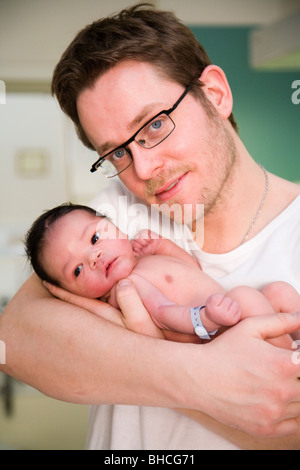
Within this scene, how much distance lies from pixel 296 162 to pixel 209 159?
1.97m

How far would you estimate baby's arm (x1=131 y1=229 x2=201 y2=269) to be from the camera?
52.4 inches

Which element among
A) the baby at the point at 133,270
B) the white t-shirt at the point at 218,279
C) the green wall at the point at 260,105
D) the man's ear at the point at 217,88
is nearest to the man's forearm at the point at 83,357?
the baby at the point at 133,270

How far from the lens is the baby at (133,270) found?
3.46 ft

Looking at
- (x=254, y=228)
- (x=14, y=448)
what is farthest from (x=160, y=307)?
(x=14, y=448)

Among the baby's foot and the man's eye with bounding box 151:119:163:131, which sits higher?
the man's eye with bounding box 151:119:163:131

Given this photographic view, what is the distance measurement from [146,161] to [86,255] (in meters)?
0.29

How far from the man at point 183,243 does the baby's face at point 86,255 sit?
89 millimetres

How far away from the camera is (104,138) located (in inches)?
49.3

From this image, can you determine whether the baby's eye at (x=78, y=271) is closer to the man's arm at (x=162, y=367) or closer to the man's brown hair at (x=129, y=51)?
the man's arm at (x=162, y=367)

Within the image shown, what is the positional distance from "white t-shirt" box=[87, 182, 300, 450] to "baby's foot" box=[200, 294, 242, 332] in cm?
20

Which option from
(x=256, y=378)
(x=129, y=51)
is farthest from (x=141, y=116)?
(x=256, y=378)

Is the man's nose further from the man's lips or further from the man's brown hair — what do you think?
the man's brown hair

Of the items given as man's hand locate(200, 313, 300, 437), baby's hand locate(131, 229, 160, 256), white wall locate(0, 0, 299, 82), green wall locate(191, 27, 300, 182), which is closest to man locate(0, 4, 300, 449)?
man's hand locate(200, 313, 300, 437)

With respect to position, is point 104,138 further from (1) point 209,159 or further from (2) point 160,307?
(2) point 160,307
